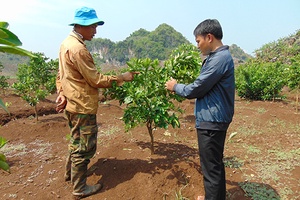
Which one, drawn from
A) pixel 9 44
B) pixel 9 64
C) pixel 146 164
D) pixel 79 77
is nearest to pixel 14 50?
pixel 9 44

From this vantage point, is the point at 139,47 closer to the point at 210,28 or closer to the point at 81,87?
the point at 81,87

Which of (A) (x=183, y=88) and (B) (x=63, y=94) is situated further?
(B) (x=63, y=94)

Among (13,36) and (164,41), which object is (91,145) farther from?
(164,41)

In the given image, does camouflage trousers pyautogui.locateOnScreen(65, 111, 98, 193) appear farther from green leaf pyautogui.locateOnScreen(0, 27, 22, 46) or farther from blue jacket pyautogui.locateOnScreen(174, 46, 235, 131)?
green leaf pyautogui.locateOnScreen(0, 27, 22, 46)

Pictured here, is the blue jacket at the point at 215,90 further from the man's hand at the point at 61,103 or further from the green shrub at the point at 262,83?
the green shrub at the point at 262,83

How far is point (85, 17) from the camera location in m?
2.97

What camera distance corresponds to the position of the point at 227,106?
258 cm

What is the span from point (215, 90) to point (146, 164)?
5.58ft

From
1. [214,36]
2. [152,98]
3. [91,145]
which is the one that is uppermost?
[214,36]

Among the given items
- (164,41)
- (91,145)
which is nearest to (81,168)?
(91,145)

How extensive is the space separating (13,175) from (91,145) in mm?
1986

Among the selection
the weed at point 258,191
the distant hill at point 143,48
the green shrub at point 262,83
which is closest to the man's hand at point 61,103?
the weed at point 258,191

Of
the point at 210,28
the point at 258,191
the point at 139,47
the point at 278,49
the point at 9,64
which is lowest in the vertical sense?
the point at 258,191

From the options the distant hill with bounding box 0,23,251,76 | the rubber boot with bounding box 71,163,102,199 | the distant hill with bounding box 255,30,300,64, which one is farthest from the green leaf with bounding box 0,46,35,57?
the distant hill with bounding box 0,23,251,76
